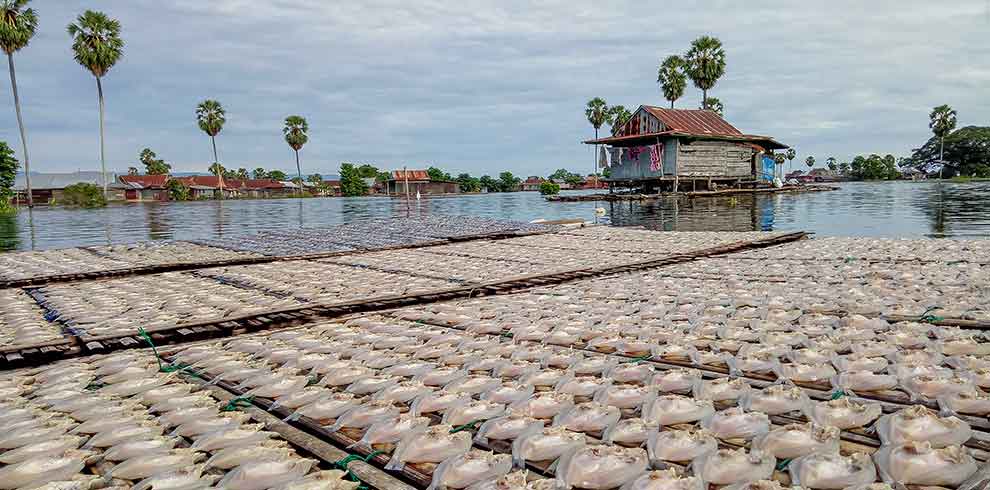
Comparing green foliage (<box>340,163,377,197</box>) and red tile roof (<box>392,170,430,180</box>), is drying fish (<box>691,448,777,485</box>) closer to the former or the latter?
red tile roof (<box>392,170,430,180</box>)

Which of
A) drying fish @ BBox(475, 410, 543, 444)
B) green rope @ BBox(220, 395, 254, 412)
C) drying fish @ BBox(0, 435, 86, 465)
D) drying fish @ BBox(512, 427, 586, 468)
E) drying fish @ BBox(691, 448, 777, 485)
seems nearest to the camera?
drying fish @ BBox(691, 448, 777, 485)

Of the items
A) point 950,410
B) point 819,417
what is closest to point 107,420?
point 819,417

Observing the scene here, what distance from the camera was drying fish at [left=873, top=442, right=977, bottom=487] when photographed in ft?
8.16

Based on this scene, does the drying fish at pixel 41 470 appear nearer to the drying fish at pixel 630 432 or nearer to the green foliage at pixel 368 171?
the drying fish at pixel 630 432

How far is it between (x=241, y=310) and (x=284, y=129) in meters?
101

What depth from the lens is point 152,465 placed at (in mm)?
2943

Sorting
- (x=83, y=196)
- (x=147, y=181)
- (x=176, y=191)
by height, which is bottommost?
(x=83, y=196)

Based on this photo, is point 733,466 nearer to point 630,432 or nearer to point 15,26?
point 630,432

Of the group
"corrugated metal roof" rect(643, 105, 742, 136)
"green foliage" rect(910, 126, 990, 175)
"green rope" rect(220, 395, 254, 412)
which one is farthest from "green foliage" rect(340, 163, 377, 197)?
"green foliage" rect(910, 126, 990, 175)

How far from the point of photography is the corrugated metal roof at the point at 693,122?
46.3 meters

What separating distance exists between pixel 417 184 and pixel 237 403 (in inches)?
3879

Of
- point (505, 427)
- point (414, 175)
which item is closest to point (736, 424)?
point (505, 427)

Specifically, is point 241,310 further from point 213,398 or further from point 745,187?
point 745,187

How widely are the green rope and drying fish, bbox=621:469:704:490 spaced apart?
107 inches
